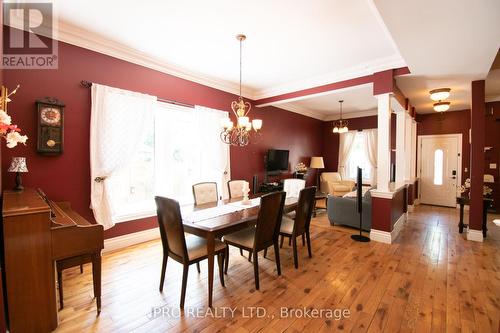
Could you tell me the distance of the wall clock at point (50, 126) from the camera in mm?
2693

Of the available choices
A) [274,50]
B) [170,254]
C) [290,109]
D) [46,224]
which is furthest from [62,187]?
[290,109]

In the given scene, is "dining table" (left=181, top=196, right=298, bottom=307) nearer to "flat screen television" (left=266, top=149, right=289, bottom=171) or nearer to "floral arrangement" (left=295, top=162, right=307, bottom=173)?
"flat screen television" (left=266, top=149, right=289, bottom=171)

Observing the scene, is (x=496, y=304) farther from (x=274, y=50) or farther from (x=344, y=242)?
(x=274, y=50)

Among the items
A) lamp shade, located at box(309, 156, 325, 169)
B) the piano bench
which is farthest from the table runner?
lamp shade, located at box(309, 156, 325, 169)

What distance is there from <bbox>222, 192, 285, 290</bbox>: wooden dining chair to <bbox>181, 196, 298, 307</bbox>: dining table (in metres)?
0.15

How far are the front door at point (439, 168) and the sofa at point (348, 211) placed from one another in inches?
149

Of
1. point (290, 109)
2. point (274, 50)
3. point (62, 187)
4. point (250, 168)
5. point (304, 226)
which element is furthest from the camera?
point (290, 109)

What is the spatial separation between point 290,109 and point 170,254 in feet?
17.5

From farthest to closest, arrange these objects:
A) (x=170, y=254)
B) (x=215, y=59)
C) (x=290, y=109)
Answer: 1. (x=290, y=109)
2. (x=215, y=59)
3. (x=170, y=254)

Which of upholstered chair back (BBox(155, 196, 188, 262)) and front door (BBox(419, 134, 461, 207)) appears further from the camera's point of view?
front door (BBox(419, 134, 461, 207))

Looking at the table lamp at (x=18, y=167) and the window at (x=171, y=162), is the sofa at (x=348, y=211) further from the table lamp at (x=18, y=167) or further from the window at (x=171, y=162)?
the table lamp at (x=18, y=167)

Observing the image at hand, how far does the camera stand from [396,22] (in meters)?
2.17

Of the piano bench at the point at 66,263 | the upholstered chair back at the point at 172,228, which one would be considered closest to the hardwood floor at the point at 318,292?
the piano bench at the point at 66,263

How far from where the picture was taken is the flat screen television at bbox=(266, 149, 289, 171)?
228 inches
